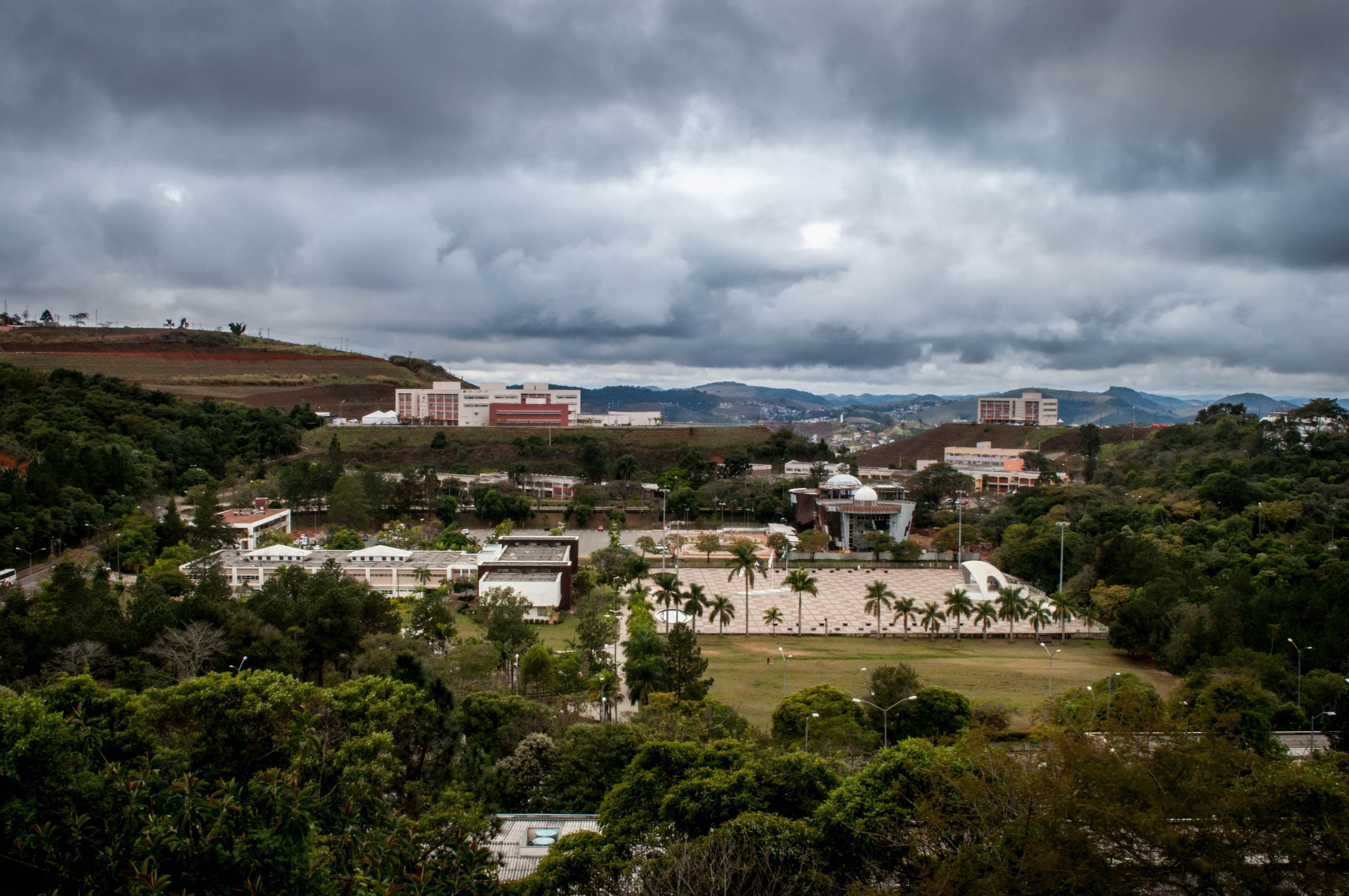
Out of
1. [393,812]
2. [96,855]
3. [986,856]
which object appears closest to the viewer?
[96,855]

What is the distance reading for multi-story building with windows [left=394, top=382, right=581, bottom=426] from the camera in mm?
88875

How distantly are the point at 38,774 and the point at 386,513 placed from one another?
50618mm

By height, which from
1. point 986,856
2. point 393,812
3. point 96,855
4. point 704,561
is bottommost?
point 704,561

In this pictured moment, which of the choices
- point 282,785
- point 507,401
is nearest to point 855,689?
point 282,785

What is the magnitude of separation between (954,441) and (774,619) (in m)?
77.1

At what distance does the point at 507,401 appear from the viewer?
89.7m

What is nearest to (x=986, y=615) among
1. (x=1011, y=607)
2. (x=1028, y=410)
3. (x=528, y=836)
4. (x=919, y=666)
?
(x=1011, y=607)

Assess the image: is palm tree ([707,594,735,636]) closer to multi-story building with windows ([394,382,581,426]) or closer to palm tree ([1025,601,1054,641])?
palm tree ([1025,601,1054,641])

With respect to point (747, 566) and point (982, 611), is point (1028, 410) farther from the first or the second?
point (747, 566)

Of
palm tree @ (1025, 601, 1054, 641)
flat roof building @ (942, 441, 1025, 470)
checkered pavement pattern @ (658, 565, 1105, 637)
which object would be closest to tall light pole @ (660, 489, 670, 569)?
checkered pavement pattern @ (658, 565, 1105, 637)

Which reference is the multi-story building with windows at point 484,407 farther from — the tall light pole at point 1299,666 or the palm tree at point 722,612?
the tall light pole at point 1299,666

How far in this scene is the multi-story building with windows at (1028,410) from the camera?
115 metres

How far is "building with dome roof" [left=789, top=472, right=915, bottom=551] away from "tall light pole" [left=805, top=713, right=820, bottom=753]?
3454cm

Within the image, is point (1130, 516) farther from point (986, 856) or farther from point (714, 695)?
→ point (986, 856)
